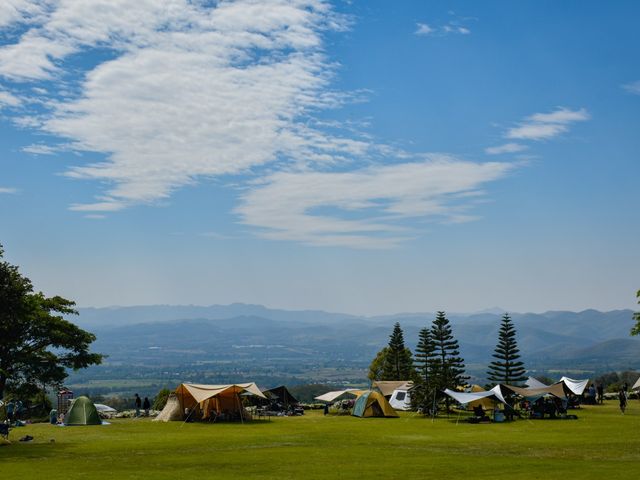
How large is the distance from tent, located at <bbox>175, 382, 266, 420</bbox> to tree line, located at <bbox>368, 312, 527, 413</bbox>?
11.1 m

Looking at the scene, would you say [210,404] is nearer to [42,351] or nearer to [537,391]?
[42,351]

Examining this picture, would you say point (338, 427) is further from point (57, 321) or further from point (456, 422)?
point (57, 321)

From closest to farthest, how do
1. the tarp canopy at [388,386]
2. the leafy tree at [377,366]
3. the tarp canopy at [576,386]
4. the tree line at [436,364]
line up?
the tree line at [436,364]
the tarp canopy at [576,386]
the tarp canopy at [388,386]
the leafy tree at [377,366]

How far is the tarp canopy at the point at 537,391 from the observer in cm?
3941

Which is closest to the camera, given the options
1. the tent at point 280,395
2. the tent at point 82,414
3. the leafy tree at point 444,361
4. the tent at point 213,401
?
the tent at point 82,414

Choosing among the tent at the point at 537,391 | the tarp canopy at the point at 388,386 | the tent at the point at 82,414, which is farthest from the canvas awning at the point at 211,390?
the tarp canopy at the point at 388,386

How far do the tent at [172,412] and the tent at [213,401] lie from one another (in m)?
0.16

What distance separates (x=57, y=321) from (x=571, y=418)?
98.0ft

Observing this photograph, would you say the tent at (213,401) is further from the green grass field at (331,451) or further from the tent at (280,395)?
the tent at (280,395)

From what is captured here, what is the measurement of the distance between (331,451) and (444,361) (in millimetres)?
27939

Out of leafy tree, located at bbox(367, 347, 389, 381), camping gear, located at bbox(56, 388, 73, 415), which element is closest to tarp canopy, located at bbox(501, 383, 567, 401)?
leafy tree, located at bbox(367, 347, 389, 381)

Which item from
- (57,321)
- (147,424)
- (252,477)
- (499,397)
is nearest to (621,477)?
(252,477)

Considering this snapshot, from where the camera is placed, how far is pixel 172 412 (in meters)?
38.3

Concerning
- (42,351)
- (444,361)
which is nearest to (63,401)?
(42,351)
